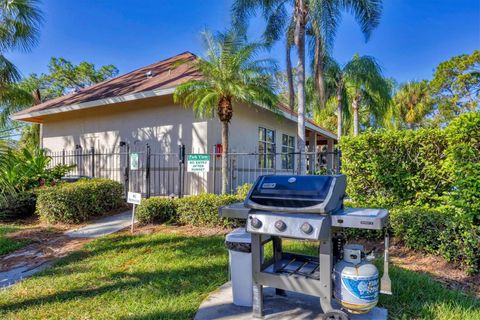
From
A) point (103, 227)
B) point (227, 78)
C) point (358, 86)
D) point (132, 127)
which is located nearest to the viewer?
point (103, 227)

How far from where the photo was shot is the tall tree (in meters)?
22.1

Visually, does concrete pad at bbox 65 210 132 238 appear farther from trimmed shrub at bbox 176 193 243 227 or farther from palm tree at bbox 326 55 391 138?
palm tree at bbox 326 55 391 138

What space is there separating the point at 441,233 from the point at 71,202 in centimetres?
791

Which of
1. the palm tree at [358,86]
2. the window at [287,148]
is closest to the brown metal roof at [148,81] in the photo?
the window at [287,148]

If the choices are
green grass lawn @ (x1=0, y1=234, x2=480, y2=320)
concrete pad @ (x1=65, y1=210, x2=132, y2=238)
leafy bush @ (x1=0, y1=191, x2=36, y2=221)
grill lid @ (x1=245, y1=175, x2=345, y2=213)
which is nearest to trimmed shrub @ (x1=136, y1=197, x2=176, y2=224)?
concrete pad @ (x1=65, y1=210, x2=132, y2=238)

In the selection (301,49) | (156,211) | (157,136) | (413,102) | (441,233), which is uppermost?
(413,102)

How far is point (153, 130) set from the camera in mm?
10945

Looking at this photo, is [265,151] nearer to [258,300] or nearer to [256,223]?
[258,300]

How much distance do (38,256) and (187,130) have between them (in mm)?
5838

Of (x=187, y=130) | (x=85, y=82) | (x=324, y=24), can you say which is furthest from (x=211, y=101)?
(x=85, y=82)

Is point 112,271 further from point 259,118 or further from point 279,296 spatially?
point 259,118

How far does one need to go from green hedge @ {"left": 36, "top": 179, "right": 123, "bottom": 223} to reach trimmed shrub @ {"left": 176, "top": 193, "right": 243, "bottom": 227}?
2.62m

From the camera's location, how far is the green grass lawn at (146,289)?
10.3 ft

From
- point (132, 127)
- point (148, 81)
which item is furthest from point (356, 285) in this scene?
point (148, 81)
